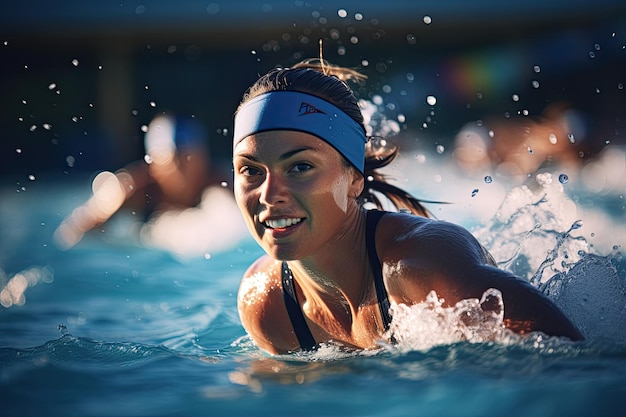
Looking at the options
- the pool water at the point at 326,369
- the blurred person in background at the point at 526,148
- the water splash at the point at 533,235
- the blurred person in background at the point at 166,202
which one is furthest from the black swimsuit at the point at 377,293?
the blurred person in background at the point at 526,148

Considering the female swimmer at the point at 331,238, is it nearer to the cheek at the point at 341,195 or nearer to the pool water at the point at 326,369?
the cheek at the point at 341,195

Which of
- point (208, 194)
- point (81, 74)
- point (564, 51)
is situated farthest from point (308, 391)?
point (81, 74)

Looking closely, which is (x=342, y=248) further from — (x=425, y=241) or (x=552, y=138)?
(x=552, y=138)

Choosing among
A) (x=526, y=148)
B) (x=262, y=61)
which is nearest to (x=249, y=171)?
(x=526, y=148)

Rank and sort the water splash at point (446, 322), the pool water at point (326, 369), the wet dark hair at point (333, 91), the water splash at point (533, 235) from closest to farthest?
the pool water at point (326, 369) < the water splash at point (446, 322) < the wet dark hair at point (333, 91) < the water splash at point (533, 235)

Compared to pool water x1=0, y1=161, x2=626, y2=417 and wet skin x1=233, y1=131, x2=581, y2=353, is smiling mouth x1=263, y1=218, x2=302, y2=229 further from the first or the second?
pool water x1=0, y1=161, x2=626, y2=417

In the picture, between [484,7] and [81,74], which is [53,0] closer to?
[81,74]

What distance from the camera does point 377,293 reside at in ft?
10.3

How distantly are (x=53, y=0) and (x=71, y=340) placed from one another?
42.5 feet

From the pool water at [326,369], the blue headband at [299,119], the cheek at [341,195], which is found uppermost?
the blue headband at [299,119]

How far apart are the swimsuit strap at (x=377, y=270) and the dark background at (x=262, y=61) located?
31.9 ft

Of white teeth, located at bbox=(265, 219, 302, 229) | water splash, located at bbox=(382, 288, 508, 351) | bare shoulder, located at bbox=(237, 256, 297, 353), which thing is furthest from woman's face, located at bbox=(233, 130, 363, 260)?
bare shoulder, located at bbox=(237, 256, 297, 353)

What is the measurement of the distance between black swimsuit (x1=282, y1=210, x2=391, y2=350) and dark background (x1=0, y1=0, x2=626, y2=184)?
9676 millimetres

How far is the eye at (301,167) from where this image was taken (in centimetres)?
303
